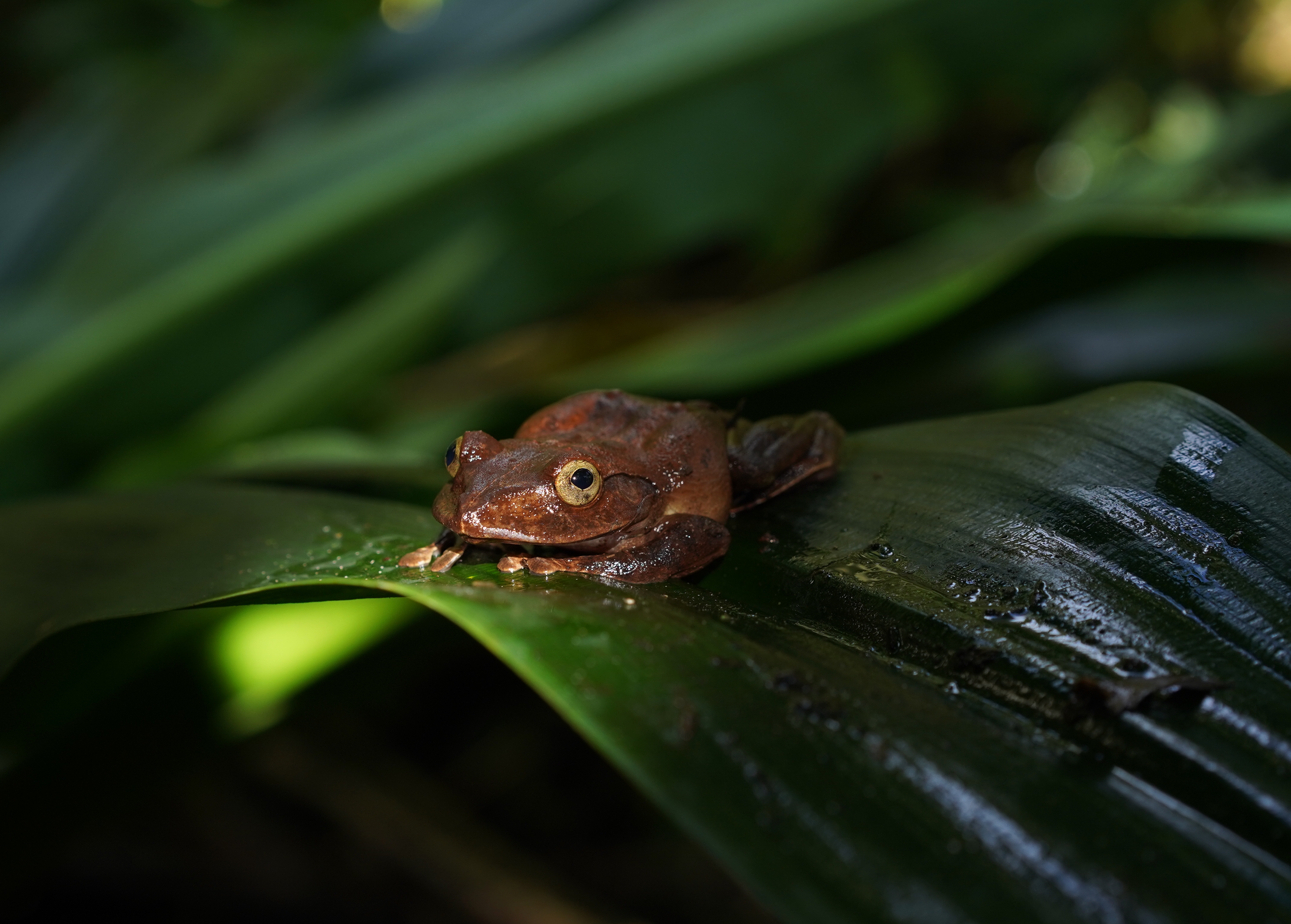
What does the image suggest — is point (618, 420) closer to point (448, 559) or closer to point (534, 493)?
point (534, 493)

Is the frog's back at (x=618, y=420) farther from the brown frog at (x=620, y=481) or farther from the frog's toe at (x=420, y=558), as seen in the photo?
the frog's toe at (x=420, y=558)

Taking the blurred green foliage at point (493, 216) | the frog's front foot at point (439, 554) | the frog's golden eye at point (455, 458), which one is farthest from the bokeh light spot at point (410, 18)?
the frog's front foot at point (439, 554)

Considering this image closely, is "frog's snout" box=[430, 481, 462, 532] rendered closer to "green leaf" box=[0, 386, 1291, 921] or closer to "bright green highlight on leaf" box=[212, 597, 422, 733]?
"green leaf" box=[0, 386, 1291, 921]

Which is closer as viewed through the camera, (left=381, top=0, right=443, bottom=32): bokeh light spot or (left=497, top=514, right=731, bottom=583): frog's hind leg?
(left=497, top=514, right=731, bottom=583): frog's hind leg

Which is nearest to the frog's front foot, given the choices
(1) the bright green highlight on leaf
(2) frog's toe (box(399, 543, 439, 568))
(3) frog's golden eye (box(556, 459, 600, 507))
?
(2) frog's toe (box(399, 543, 439, 568))

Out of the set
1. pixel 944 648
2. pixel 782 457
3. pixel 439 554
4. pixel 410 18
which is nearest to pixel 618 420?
pixel 782 457
